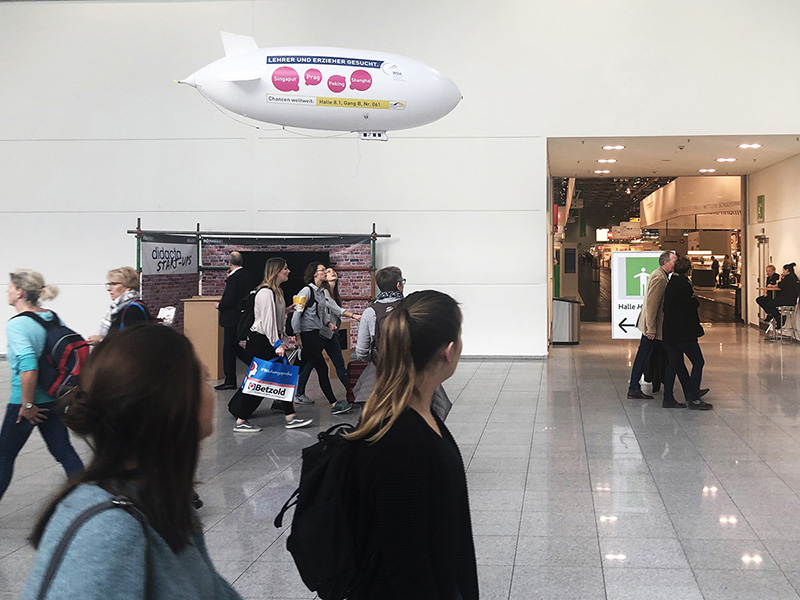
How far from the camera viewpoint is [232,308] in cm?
945

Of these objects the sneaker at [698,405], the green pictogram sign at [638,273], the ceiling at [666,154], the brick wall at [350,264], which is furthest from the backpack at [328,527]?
the ceiling at [666,154]

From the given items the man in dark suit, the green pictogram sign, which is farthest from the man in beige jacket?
the man in dark suit

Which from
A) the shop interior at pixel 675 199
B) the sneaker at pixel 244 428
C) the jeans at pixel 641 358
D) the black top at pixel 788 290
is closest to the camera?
the sneaker at pixel 244 428

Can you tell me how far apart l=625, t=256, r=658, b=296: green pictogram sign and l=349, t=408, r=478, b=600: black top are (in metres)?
7.92

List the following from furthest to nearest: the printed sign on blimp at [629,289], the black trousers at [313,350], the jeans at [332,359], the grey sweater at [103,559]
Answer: the printed sign on blimp at [629,289], the jeans at [332,359], the black trousers at [313,350], the grey sweater at [103,559]

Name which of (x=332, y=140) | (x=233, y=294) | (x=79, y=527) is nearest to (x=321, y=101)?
(x=233, y=294)

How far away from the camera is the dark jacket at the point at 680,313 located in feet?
25.8

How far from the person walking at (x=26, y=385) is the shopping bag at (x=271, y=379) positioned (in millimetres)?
2413

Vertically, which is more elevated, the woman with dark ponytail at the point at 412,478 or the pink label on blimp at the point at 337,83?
the pink label on blimp at the point at 337,83

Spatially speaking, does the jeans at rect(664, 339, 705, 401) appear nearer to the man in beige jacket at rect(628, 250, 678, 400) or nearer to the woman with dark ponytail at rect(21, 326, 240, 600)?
the man in beige jacket at rect(628, 250, 678, 400)

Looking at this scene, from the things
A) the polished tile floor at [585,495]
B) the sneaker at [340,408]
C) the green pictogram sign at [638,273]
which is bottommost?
the polished tile floor at [585,495]

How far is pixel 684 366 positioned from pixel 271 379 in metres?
4.19

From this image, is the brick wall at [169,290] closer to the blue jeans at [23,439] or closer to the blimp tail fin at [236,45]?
the blimp tail fin at [236,45]

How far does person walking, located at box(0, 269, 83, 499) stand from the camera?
4293mm
